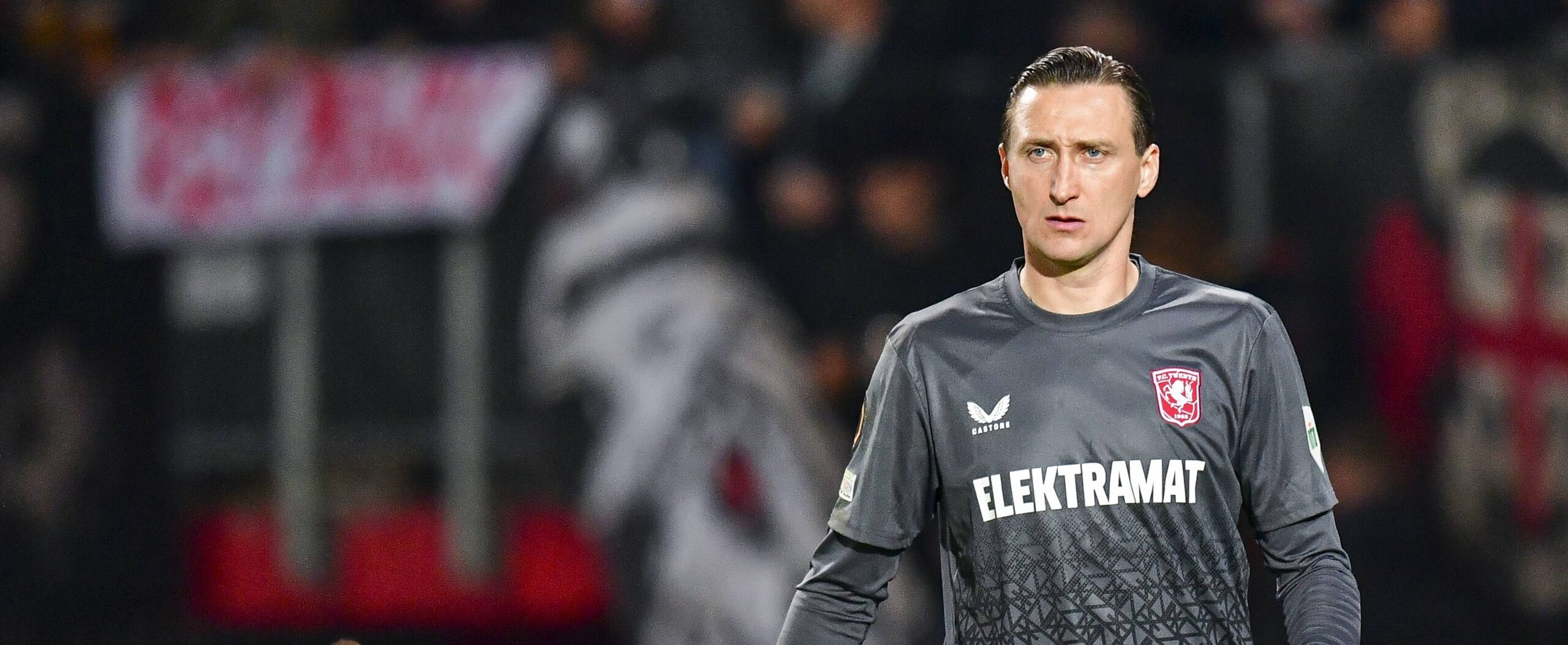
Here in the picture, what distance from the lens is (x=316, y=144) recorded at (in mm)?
7625

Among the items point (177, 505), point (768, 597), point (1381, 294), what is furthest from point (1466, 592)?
point (177, 505)

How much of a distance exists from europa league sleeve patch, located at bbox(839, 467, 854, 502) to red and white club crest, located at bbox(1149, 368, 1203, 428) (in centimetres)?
48

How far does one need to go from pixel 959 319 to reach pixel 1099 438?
29 centimetres

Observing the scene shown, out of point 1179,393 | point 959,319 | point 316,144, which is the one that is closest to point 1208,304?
point 1179,393

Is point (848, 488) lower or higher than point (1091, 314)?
lower

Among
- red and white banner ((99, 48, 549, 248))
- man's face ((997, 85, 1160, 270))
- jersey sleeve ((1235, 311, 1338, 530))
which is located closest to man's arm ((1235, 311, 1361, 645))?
jersey sleeve ((1235, 311, 1338, 530))

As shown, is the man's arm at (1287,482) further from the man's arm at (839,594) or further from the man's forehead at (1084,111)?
the man's arm at (839,594)

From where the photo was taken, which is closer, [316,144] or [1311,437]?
[1311,437]

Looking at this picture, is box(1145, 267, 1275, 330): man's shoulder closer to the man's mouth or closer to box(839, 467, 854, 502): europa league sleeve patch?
the man's mouth

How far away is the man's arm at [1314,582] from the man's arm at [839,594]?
58 centimetres

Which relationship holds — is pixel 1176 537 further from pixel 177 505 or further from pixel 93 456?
pixel 93 456

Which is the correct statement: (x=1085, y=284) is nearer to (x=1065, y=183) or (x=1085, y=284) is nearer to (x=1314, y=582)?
(x=1065, y=183)

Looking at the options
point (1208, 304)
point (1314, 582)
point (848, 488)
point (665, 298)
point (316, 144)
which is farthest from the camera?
point (316, 144)

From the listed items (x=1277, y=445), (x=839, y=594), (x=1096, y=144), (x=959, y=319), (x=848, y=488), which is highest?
(x=1096, y=144)
